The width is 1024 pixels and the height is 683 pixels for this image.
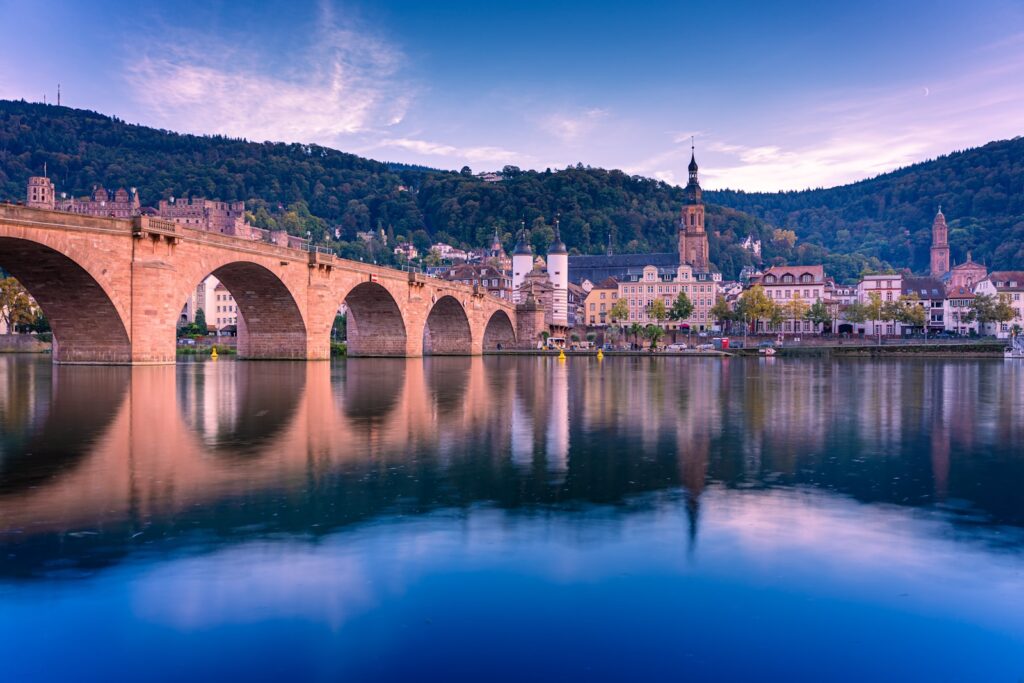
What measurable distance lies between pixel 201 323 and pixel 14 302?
32101 millimetres

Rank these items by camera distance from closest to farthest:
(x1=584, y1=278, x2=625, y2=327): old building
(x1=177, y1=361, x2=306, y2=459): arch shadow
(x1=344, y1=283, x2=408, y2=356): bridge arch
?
1. (x1=177, y1=361, x2=306, y2=459): arch shadow
2. (x1=344, y1=283, x2=408, y2=356): bridge arch
3. (x1=584, y1=278, x2=625, y2=327): old building

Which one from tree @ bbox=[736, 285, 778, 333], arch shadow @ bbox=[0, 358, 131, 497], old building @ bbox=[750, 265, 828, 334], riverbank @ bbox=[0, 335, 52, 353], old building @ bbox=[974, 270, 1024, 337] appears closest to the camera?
arch shadow @ bbox=[0, 358, 131, 497]

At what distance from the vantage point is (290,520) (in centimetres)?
858

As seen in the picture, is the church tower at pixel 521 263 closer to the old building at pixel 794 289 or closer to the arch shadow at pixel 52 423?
the old building at pixel 794 289

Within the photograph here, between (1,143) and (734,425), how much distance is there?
207848 millimetres

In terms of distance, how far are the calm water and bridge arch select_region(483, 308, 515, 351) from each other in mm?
77269

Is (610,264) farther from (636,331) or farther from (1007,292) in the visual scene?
(1007,292)

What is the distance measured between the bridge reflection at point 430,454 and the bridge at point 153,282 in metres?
7.29

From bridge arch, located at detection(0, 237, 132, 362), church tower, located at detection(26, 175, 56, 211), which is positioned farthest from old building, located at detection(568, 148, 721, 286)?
church tower, located at detection(26, 175, 56, 211)

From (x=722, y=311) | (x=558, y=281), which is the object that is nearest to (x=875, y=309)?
(x=722, y=311)

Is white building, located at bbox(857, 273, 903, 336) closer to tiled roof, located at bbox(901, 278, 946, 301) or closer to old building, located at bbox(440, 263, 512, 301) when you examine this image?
tiled roof, located at bbox(901, 278, 946, 301)

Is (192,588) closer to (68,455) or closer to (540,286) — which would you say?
(68,455)

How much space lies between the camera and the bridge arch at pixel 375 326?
194 feet

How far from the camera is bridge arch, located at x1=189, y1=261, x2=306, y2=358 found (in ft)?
145
